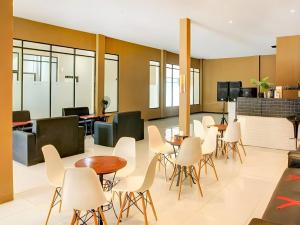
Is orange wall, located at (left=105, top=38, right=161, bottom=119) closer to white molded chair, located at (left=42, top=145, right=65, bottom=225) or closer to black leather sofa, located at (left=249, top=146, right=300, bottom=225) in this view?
white molded chair, located at (left=42, top=145, right=65, bottom=225)

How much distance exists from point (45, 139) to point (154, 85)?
8451 millimetres

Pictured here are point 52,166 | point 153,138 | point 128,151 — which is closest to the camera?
point 52,166

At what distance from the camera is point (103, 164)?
3088 millimetres

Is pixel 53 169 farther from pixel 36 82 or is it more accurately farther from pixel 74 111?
pixel 36 82

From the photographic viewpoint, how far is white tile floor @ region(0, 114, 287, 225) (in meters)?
3.19

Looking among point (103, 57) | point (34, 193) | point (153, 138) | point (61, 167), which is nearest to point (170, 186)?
point (153, 138)

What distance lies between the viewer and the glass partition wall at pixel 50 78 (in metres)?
8.00

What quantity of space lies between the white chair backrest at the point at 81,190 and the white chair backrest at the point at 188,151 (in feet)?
5.51

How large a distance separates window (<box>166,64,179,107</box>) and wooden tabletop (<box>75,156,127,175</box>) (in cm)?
1121

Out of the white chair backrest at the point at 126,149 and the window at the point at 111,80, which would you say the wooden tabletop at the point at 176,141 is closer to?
the white chair backrest at the point at 126,149

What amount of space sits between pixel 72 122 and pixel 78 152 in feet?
2.51

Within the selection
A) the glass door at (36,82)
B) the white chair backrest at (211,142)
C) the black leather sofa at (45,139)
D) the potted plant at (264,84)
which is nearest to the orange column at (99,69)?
the glass door at (36,82)

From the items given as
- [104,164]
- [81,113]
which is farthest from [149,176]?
[81,113]

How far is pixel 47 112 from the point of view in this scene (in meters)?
8.84
